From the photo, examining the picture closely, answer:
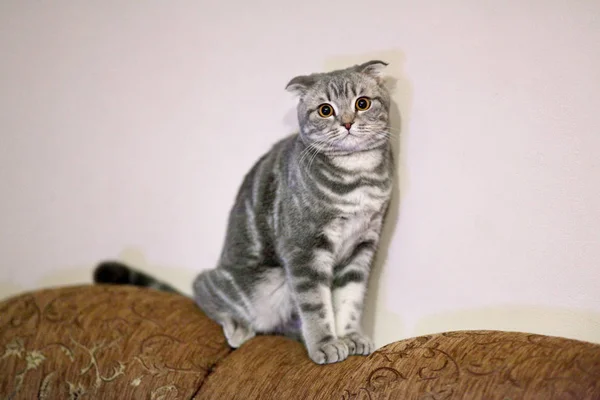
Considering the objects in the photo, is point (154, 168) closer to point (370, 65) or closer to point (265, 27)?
point (265, 27)

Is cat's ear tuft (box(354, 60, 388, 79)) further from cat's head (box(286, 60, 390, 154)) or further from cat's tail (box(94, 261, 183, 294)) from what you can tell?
cat's tail (box(94, 261, 183, 294))

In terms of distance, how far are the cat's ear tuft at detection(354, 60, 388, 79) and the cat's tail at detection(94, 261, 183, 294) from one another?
1070mm

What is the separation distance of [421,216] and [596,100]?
1.65ft

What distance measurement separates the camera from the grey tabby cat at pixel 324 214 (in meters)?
1.36

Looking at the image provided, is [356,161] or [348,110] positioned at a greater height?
[348,110]

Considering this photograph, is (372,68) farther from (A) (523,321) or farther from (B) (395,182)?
(A) (523,321)

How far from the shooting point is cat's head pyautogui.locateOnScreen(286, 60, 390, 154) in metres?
1.34

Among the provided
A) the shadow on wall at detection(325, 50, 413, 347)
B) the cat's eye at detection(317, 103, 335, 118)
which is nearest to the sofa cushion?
the shadow on wall at detection(325, 50, 413, 347)

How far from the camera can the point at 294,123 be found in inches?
66.2

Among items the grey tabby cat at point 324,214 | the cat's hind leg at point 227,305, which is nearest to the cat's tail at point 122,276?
the cat's hind leg at point 227,305

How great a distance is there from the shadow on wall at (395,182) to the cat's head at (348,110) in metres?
0.08

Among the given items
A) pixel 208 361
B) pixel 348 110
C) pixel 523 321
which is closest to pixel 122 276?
pixel 208 361

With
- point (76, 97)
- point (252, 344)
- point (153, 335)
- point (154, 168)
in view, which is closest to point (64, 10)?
point (76, 97)

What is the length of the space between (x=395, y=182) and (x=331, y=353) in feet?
1.63
